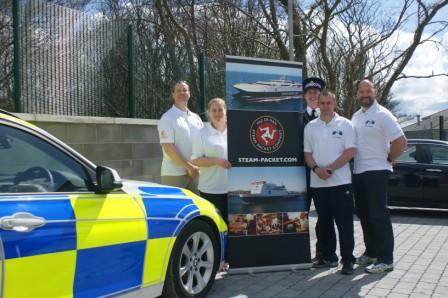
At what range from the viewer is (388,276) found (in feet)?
18.6

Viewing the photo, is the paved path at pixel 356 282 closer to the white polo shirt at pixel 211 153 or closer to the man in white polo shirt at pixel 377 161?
the man in white polo shirt at pixel 377 161

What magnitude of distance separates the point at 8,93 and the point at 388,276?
531cm

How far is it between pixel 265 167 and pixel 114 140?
11.6 feet

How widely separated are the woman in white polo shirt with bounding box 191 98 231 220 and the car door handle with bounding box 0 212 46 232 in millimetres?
2671

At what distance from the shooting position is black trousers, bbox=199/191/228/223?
5.77m

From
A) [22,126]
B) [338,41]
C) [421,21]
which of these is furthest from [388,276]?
[338,41]

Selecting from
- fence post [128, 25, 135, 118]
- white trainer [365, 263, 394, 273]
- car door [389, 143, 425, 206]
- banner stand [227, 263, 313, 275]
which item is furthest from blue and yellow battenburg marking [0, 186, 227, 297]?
car door [389, 143, 425, 206]

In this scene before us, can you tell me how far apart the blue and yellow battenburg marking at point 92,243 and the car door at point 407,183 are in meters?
6.98

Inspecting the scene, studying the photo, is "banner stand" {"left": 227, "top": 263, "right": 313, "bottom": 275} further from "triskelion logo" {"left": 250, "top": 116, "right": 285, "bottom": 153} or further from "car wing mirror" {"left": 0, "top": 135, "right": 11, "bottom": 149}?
"car wing mirror" {"left": 0, "top": 135, "right": 11, "bottom": 149}

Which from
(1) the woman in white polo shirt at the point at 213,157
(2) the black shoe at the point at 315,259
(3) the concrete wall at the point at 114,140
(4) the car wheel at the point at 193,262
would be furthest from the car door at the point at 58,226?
(3) the concrete wall at the point at 114,140

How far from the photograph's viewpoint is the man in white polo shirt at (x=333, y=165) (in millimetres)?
5719

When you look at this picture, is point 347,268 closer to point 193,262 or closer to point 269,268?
point 269,268

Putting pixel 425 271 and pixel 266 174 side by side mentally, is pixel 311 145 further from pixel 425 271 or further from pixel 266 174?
pixel 425 271

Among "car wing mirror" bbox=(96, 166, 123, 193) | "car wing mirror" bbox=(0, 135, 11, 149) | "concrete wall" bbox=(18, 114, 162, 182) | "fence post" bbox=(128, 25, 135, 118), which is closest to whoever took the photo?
"car wing mirror" bbox=(0, 135, 11, 149)
